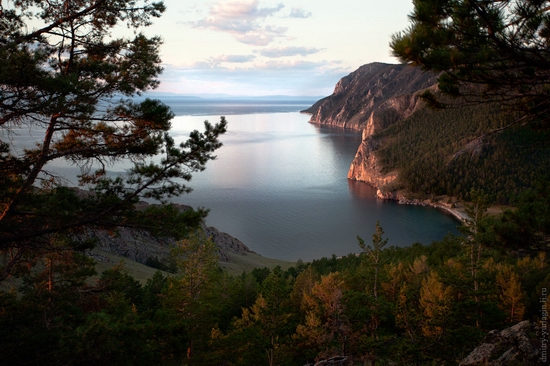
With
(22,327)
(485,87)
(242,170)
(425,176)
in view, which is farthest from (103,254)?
(425,176)

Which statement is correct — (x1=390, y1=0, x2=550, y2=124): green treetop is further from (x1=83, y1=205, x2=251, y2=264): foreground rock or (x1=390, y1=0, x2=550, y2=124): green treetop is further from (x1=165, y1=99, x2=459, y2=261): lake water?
(x1=165, y1=99, x2=459, y2=261): lake water

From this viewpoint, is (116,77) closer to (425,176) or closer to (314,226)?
(314,226)

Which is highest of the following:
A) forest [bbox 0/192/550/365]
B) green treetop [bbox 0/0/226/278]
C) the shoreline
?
green treetop [bbox 0/0/226/278]

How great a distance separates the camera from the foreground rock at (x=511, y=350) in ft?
24.6

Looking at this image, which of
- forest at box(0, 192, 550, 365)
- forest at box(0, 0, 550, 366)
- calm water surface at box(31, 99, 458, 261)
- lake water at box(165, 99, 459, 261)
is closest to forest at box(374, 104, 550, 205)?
lake water at box(165, 99, 459, 261)

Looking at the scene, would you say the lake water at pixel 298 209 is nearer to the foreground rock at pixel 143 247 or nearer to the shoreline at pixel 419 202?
the shoreline at pixel 419 202

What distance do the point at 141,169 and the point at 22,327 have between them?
4791 millimetres

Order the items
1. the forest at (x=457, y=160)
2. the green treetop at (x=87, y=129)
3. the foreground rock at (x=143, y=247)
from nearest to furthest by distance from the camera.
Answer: the green treetop at (x=87, y=129) < the foreground rock at (x=143, y=247) < the forest at (x=457, y=160)

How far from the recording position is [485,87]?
5848 millimetres

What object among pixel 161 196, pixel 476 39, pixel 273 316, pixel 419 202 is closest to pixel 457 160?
pixel 419 202

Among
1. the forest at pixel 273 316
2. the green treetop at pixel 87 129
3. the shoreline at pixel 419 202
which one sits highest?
the green treetop at pixel 87 129

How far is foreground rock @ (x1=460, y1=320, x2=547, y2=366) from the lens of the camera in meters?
7.50

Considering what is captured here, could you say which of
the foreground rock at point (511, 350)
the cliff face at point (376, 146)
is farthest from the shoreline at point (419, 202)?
the foreground rock at point (511, 350)

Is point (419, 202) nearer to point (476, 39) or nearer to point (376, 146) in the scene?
point (376, 146)
